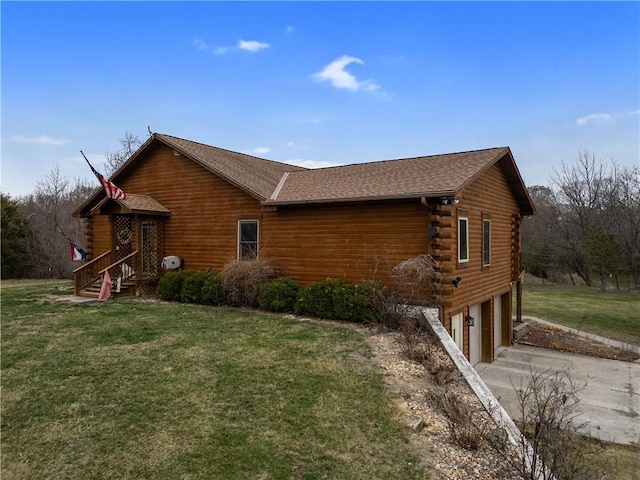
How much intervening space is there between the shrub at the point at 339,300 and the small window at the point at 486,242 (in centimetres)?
400

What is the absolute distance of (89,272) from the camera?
13344mm

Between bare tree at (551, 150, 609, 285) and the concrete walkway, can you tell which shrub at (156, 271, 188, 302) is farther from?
bare tree at (551, 150, 609, 285)

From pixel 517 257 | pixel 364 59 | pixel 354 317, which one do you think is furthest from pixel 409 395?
pixel 364 59

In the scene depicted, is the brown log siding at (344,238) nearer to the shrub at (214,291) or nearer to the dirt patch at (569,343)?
the shrub at (214,291)

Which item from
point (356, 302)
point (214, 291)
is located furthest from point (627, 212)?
point (214, 291)

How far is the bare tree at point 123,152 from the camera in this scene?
1206 inches

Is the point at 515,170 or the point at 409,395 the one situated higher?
the point at 515,170

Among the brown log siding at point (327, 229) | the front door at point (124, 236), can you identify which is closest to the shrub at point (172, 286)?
the brown log siding at point (327, 229)

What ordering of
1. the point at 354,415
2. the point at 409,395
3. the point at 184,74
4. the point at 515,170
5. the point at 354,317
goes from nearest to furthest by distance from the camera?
the point at 354,415 < the point at 409,395 < the point at 354,317 < the point at 515,170 < the point at 184,74

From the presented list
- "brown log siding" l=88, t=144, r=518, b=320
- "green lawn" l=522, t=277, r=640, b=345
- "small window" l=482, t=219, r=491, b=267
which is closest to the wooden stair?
"brown log siding" l=88, t=144, r=518, b=320

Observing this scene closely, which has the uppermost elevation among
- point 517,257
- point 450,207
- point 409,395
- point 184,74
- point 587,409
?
point 184,74

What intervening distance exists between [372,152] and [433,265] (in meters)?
17.8

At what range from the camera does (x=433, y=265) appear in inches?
339

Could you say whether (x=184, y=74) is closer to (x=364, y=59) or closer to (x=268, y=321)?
(x=364, y=59)
